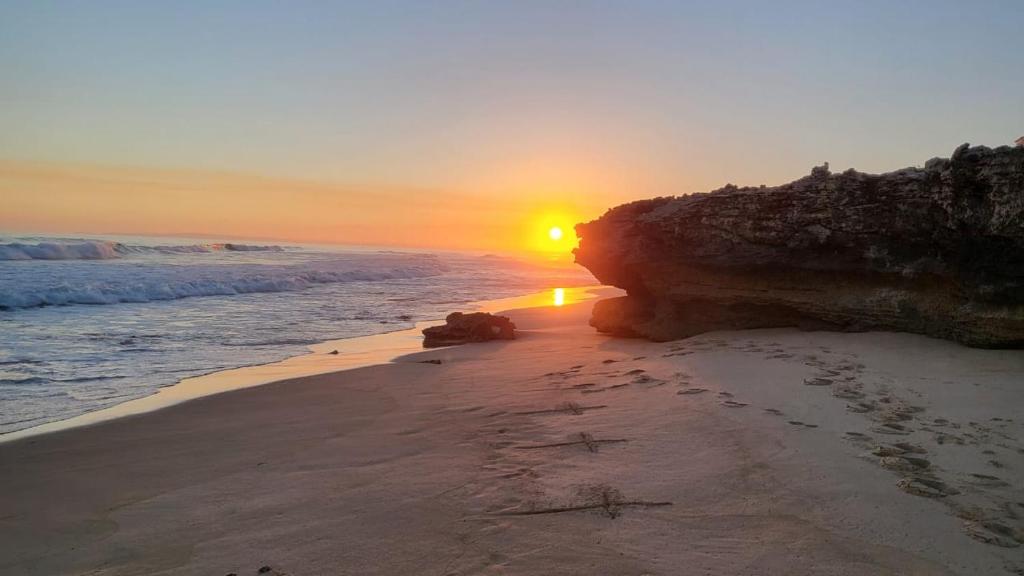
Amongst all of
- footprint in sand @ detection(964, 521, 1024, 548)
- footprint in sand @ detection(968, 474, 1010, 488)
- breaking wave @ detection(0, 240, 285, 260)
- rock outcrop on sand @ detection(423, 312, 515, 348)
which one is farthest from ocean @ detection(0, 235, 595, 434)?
breaking wave @ detection(0, 240, 285, 260)

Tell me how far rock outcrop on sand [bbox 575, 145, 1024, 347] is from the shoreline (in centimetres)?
430

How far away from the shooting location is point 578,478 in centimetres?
378

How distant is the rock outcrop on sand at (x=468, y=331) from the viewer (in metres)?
11.4

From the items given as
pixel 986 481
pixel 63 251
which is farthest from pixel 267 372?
pixel 63 251

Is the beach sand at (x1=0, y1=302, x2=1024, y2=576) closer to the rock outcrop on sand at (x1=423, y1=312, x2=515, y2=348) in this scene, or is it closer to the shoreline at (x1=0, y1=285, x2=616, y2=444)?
the shoreline at (x1=0, y1=285, x2=616, y2=444)

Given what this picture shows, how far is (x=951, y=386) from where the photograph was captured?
5.02 metres

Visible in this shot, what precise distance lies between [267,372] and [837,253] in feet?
27.8

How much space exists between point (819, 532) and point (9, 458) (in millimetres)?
6555

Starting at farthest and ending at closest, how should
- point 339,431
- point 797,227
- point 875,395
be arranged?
point 797,227 < point 339,431 < point 875,395

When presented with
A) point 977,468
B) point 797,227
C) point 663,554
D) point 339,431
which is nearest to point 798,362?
point 797,227

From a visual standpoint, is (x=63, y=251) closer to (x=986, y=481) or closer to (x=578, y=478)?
(x=578, y=478)

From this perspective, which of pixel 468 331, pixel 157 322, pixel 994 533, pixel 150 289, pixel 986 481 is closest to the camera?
Answer: pixel 994 533

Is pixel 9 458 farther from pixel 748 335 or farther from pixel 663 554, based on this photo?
pixel 748 335

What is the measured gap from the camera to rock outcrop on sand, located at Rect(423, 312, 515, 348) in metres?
11.4
